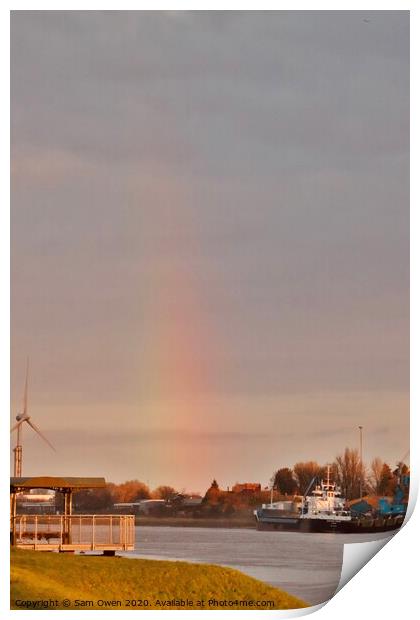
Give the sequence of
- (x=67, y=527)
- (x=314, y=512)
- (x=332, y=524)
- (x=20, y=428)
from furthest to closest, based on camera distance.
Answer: (x=67, y=527) < (x=314, y=512) < (x=332, y=524) < (x=20, y=428)

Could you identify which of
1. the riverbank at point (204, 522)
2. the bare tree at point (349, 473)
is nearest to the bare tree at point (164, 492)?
the riverbank at point (204, 522)

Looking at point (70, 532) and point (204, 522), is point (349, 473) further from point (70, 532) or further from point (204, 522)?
point (70, 532)

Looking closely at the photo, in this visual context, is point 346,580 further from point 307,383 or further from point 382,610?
point 307,383

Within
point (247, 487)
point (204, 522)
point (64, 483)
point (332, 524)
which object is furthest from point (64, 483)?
point (332, 524)

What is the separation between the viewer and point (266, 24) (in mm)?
16141

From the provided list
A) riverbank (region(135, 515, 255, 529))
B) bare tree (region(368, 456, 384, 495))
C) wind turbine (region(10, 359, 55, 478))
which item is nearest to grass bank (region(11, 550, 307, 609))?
riverbank (region(135, 515, 255, 529))

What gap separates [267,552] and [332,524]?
2.90 ft

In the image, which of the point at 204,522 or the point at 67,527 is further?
the point at 67,527

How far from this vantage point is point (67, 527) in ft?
55.4

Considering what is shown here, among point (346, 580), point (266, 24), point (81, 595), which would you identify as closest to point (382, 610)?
point (346, 580)

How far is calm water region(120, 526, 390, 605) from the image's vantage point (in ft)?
52.1

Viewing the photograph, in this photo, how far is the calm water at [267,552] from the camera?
15883 millimetres

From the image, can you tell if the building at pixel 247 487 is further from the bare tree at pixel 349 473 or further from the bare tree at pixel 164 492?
the bare tree at pixel 349 473

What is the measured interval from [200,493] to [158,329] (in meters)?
2.11
